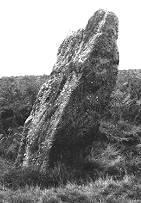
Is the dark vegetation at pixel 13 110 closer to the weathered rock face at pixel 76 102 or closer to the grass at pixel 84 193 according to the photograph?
the weathered rock face at pixel 76 102

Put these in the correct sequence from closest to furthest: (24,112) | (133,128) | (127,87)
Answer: (133,128)
(24,112)
(127,87)

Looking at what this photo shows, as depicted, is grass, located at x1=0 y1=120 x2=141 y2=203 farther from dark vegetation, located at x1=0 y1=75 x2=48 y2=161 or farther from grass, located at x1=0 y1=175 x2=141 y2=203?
dark vegetation, located at x1=0 y1=75 x2=48 y2=161

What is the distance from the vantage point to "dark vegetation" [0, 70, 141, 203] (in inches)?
378

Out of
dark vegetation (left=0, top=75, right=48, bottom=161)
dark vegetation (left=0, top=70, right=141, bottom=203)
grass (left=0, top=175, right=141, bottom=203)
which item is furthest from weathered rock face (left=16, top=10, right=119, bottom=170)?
grass (left=0, top=175, right=141, bottom=203)

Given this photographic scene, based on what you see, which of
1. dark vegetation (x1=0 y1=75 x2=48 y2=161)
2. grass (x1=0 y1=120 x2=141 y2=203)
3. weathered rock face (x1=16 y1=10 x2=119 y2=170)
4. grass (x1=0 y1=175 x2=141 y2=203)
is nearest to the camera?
grass (x1=0 y1=175 x2=141 y2=203)

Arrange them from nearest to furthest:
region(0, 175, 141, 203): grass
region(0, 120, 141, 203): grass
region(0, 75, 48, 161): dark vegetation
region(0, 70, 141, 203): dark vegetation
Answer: region(0, 175, 141, 203): grass, region(0, 120, 141, 203): grass, region(0, 70, 141, 203): dark vegetation, region(0, 75, 48, 161): dark vegetation

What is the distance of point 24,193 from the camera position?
386 inches

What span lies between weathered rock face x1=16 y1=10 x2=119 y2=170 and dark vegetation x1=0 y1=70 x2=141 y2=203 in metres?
0.47

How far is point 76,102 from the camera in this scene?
39.2 ft

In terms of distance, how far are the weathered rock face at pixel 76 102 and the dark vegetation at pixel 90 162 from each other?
1.53 ft

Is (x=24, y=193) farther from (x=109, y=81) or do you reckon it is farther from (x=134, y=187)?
(x=109, y=81)

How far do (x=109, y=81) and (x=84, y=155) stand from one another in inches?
83.6

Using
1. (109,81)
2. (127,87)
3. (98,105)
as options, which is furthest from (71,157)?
(127,87)

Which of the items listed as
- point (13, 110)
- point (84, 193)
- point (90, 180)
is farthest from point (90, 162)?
point (13, 110)
